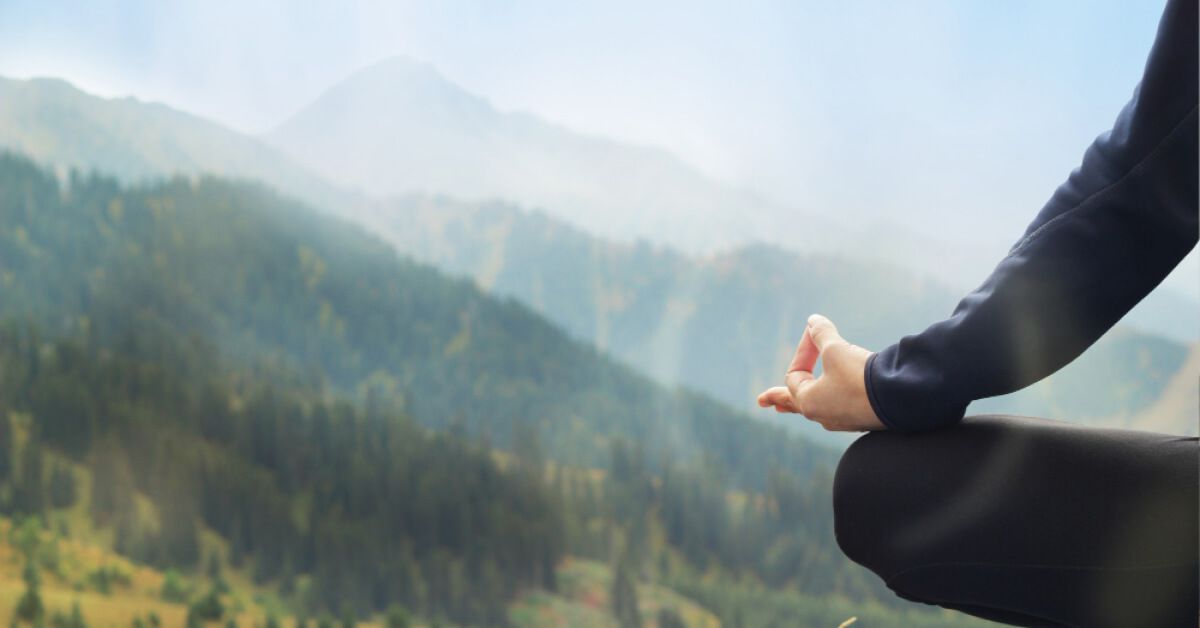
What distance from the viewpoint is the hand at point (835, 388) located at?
2.09 feet

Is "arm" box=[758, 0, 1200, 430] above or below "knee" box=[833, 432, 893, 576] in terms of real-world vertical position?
above

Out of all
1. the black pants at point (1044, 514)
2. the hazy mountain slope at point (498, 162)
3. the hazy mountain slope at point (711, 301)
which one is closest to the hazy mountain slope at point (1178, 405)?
the hazy mountain slope at point (711, 301)

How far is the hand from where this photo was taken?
64 centimetres

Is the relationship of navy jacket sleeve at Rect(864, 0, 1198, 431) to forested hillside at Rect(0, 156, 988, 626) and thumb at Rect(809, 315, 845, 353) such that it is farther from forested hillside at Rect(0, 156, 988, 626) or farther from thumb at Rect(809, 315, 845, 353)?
forested hillside at Rect(0, 156, 988, 626)

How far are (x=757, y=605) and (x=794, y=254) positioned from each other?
12.1 feet

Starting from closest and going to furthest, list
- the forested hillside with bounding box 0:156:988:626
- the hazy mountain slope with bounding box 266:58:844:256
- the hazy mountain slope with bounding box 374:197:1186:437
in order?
the forested hillside with bounding box 0:156:988:626 → the hazy mountain slope with bounding box 266:58:844:256 → the hazy mountain slope with bounding box 374:197:1186:437

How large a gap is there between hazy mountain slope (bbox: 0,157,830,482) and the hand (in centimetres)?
720

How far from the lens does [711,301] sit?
10188mm

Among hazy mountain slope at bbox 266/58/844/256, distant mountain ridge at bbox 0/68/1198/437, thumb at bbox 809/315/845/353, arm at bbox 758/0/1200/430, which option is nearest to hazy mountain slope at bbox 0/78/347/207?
distant mountain ridge at bbox 0/68/1198/437

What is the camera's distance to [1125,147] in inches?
23.6

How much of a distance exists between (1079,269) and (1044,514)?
0.16 metres

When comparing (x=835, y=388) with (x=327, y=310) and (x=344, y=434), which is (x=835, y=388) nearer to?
(x=344, y=434)

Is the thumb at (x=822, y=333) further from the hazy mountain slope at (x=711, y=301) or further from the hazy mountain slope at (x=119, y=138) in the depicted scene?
the hazy mountain slope at (x=711, y=301)

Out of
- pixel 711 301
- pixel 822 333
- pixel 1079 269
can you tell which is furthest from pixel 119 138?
pixel 1079 269
